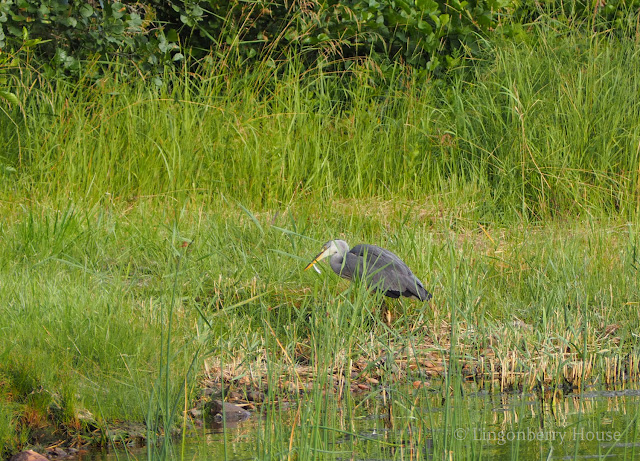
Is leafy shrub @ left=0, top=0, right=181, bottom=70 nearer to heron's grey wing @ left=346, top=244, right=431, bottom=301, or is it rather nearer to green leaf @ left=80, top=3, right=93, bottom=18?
green leaf @ left=80, top=3, right=93, bottom=18

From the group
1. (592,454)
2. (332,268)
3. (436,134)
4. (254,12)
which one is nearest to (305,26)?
(254,12)

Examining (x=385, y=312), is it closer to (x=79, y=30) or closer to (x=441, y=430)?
(x=441, y=430)

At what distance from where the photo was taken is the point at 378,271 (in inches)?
162

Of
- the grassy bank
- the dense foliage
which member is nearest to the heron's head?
the grassy bank

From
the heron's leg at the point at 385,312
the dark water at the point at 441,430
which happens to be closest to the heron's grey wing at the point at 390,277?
the heron's leg at the point at 385,312

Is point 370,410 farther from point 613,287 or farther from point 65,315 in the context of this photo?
point 613,287

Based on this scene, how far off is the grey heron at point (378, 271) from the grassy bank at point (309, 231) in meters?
0.10

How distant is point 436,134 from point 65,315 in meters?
4.14

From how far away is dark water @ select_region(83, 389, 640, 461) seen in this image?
8.66 feet

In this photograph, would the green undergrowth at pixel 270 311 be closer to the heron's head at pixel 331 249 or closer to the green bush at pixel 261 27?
the heron's head at pixel 331 249

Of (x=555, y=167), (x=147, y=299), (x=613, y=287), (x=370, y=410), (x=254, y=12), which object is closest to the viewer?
(x=370, y=410)

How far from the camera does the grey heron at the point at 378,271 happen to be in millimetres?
4113

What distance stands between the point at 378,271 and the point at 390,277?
0.07 meters

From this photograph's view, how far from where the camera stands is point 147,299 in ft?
14.0
